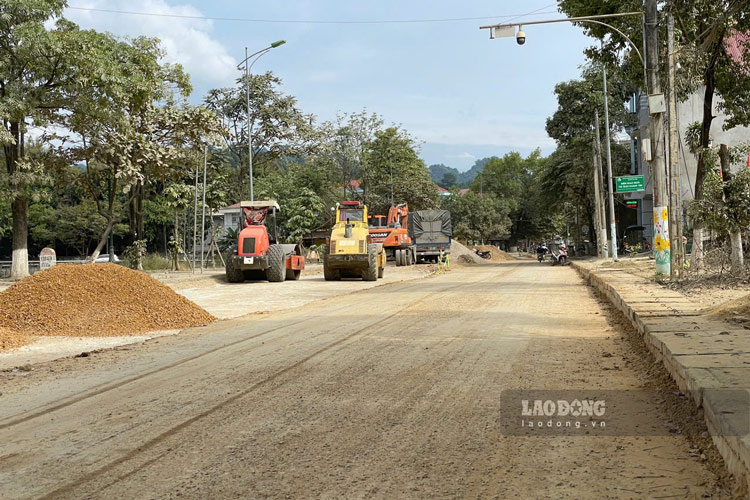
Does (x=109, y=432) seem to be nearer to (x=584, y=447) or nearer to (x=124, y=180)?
(x=584, y=447)

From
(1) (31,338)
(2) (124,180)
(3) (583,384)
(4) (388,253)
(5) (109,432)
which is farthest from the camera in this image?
(4) (388,253)

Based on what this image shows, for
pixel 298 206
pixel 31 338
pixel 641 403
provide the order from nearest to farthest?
pixel 641 403, pixel 31 338, pixel 298 206

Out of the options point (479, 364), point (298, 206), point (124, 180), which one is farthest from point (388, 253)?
point (479, 364)

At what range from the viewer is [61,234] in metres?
48.8

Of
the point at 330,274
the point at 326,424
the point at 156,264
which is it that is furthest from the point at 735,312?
the point at 156,264

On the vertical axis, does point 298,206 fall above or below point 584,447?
above

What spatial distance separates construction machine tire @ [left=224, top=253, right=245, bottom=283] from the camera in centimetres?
2276

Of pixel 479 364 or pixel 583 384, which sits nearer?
pixel 583 384

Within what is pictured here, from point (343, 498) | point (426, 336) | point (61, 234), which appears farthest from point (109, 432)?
point (61, 234)

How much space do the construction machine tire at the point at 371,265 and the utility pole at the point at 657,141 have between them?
975 cm

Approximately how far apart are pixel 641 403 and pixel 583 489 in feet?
6.41

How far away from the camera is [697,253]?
16.5 meters

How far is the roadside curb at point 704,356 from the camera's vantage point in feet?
12.0

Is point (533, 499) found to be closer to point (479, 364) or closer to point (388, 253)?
point (479, 364)
